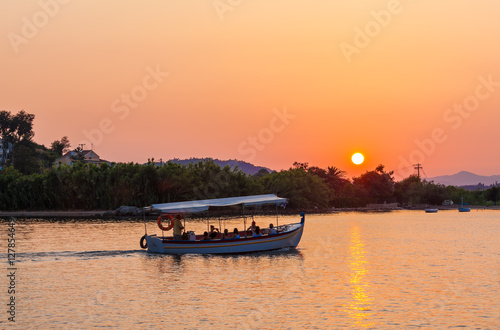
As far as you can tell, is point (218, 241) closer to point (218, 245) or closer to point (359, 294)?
point (218, 245)

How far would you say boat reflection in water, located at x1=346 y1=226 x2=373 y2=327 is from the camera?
87.2 ft

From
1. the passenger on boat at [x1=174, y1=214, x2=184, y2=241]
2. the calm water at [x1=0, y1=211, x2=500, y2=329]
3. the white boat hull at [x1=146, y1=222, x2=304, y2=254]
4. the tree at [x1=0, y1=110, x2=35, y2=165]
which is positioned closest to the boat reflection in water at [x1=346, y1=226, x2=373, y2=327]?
the calm water at [x1=0, y1=211, x2=500, y2=329]

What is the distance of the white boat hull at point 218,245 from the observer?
46.4 m

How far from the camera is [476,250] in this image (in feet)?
194

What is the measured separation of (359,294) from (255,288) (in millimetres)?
5883

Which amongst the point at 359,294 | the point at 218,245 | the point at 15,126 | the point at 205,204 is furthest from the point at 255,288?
the point at 15,126

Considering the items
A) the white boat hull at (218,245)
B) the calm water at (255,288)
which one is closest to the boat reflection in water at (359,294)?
the calm water at (255,288)

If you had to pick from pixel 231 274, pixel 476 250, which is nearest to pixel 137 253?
pixel 231 274

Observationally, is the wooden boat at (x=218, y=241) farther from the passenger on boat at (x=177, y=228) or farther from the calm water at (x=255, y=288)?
the calm water at (x=255, y=288)

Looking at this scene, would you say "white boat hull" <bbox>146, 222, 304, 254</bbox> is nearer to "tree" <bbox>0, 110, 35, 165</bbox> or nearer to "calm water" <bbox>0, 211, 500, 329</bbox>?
"calm water" <bbox>0, 211, 500, 329</bbox>

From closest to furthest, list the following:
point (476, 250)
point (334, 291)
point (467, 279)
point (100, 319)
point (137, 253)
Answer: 1. point (100, 319)
2. point (334, 291)
3. point (467, 279)
4. point (137, 253)
5. point (476, 250)

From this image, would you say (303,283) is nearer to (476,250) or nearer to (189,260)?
(189,260)

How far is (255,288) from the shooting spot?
34.2 meters

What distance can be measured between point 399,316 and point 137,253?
91.4 feet
